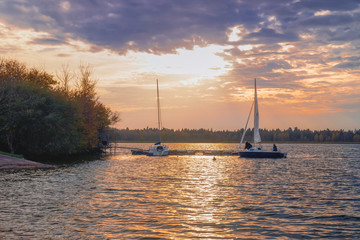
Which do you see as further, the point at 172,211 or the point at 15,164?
the point at 15,164

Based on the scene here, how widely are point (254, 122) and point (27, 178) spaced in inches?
2152

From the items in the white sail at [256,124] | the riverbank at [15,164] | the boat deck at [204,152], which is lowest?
the boat deck at [204,152]

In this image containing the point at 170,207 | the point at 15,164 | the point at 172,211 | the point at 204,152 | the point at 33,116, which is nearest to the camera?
the point at 172,211

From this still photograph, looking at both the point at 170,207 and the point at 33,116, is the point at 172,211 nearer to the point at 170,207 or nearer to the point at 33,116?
the point at 170,207

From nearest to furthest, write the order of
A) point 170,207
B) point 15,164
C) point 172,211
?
point 172,211, point 170,207, point 15,164

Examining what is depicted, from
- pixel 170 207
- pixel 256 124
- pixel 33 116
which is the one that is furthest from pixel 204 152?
pixel 170 207

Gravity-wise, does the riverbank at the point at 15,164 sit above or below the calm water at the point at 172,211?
above

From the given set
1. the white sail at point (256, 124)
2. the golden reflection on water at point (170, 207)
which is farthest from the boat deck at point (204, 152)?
the golden reflection on water at point (170, 207)

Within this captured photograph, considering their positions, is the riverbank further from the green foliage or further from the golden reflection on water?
the golden reflection on water

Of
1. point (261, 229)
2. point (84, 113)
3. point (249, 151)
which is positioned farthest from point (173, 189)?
point (84, 113)

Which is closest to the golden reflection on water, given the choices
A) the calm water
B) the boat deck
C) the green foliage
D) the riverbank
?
the calm water

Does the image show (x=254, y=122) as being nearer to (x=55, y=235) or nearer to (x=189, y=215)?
(x=189, y=215)

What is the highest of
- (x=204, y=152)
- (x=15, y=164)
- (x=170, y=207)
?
(x=15, y=164)

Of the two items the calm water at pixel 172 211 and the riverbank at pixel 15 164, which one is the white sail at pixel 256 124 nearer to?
the riverbank at pixel 15 164
